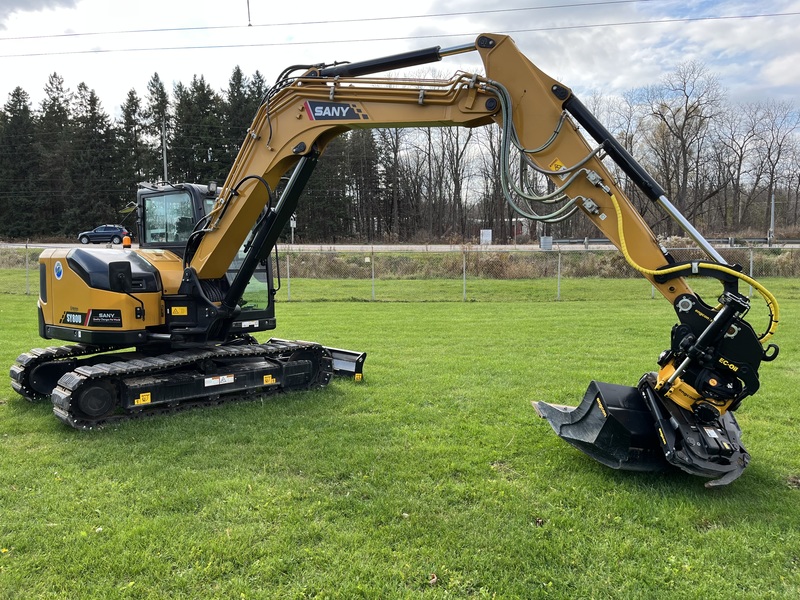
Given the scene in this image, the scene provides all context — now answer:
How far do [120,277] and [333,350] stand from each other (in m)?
3.32

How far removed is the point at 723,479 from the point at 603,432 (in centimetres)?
98

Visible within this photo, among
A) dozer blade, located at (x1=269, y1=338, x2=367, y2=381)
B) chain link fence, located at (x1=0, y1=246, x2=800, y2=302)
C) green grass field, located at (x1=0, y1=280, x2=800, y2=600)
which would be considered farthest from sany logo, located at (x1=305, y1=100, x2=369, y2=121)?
chain link fence, located at (x1=0, y1=246, x2=800, y2=302)

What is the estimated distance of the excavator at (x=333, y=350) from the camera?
4707 millimetres

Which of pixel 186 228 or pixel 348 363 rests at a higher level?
pixel 186 228

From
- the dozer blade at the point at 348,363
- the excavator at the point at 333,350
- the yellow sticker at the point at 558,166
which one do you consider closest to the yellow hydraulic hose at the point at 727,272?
the excavator at the point at 333,350

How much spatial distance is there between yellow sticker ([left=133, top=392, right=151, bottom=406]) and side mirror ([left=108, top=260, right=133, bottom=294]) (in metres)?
1.28

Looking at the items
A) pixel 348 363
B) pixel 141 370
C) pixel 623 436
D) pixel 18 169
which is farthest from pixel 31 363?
pixel 18 169

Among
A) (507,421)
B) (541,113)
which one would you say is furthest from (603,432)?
(541,113)

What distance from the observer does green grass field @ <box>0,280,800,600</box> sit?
353 cm

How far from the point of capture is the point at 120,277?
6.79 m

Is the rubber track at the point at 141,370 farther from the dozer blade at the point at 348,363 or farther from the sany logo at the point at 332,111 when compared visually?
the sany logo at the point at 332,111

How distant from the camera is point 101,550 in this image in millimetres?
3818

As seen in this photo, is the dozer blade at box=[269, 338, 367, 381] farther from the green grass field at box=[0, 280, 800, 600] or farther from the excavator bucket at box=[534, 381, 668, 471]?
the excavator bucket at box=[534, 381, 668, 471]

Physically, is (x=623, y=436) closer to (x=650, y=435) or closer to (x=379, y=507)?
(x=650, y=435)
